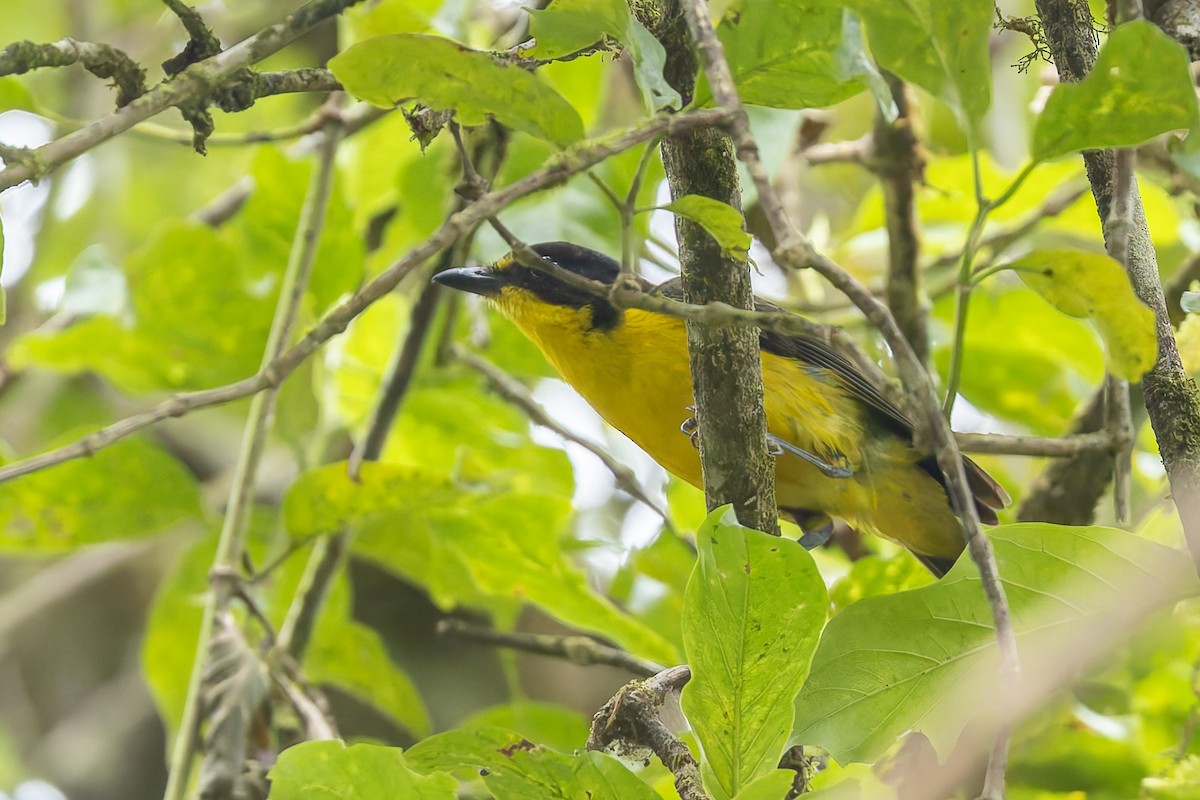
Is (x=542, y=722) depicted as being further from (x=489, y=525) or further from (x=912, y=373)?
(x=912, y=373)

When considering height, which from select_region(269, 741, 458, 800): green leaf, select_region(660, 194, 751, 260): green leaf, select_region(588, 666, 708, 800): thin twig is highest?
select_region(660, 194, 751, 260): green leaf

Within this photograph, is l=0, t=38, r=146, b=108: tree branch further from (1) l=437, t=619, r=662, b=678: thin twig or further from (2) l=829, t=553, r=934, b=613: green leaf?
(2) l=829, t=553, r=934, b=613: green leaf

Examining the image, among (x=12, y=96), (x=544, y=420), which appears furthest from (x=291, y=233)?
(x=12, y=96)

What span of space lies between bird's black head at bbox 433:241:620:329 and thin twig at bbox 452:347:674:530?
0.30 meters

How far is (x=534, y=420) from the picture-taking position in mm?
3736

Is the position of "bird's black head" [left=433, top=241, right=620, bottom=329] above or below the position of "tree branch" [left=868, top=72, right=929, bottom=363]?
below

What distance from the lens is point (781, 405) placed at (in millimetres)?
3361

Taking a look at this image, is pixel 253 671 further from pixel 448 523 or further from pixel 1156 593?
pixel 1156 593

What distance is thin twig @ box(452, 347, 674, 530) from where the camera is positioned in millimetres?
3205

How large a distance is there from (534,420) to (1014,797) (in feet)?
5.66

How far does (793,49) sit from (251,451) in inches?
80.5

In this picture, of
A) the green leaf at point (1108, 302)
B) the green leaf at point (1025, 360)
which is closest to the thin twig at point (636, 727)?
the green leaf at point (1108, 302)

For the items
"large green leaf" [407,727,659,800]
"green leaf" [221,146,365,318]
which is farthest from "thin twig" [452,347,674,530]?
"large green leaf" [407,727,659,800]

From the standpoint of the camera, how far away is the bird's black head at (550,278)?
3.43m
